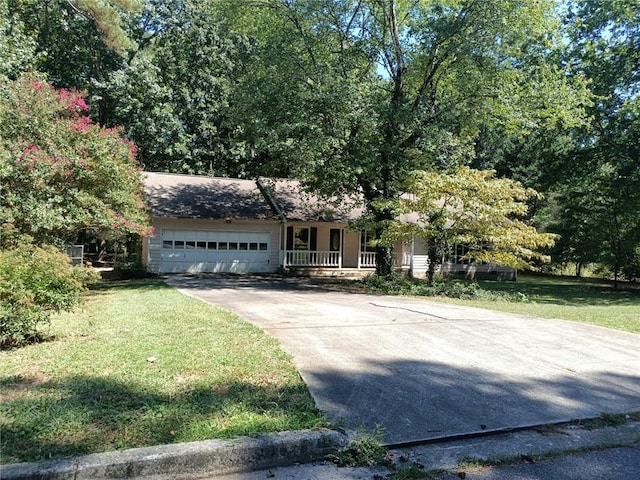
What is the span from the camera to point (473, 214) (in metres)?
15.6

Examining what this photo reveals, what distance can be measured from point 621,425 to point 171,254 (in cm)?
2008

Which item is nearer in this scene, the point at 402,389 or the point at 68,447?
the point at 68,447

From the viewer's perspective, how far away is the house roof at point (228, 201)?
74.1 feet

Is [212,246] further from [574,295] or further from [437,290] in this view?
[574,295]

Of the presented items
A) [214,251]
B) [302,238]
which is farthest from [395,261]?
[214,251]

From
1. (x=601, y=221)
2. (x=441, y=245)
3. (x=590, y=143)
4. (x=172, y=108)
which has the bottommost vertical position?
(x=441, y=245)

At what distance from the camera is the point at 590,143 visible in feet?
75.5

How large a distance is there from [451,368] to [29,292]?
5.24 m

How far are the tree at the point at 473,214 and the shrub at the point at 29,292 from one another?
11.1m

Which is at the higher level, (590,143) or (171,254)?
(590,143)

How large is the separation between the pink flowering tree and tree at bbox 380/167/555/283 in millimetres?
8626

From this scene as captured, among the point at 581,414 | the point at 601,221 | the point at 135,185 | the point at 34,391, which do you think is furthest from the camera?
the point at 601,221

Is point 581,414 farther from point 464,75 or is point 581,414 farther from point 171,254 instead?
point 171,254

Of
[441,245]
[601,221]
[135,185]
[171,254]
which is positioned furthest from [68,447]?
[601,221]
